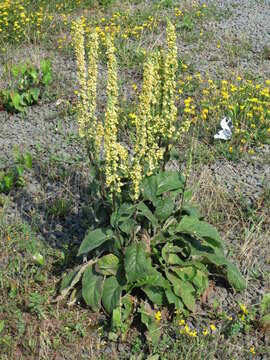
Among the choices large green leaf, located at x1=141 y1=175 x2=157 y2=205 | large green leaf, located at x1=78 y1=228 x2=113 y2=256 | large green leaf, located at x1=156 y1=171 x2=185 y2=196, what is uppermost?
large green leaf, located at x1=141 y1=175 x2=157 y2=205

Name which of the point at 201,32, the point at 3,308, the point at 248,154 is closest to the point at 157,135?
the point at 3,308

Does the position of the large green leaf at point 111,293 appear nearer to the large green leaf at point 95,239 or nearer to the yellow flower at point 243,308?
the large green leaf at point 95,239

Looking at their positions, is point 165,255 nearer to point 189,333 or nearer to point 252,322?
point 189,333

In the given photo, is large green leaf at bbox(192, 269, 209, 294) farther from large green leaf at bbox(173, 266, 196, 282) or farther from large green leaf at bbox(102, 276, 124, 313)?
large green leaf at bbox(102, 276, 124, 313)

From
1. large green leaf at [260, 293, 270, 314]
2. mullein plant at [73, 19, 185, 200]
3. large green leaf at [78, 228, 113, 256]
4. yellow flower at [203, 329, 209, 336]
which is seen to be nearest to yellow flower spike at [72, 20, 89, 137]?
mullein plant at [73, 19, 185, 200]

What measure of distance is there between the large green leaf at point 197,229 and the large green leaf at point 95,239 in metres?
0.52

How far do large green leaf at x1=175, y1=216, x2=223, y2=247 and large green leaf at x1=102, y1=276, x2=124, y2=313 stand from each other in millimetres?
577

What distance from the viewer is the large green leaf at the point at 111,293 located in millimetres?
3334

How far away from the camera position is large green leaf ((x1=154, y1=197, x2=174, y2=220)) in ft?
10.9

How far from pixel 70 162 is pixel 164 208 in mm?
1894

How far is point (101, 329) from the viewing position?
339 cm

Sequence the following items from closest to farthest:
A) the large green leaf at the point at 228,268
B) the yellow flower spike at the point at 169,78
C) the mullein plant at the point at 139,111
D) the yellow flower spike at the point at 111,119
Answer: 1. the yellow flower spike at the point at 111,119
2. the mullein plant at the point at 139,111
3. the yellow flower spike at the point at 169,78
4. the large green leaf at the point at 228,268

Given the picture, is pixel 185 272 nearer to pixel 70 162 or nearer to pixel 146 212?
pixel 146 212

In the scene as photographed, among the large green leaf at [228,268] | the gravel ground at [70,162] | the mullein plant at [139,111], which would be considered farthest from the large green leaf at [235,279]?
the mullein plant at [139,111]
